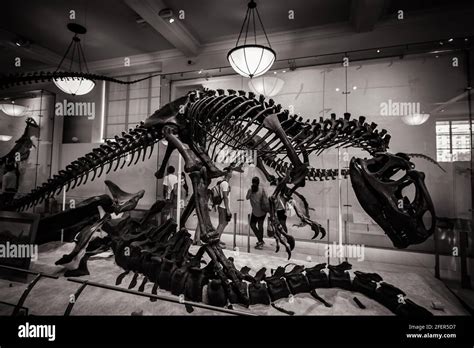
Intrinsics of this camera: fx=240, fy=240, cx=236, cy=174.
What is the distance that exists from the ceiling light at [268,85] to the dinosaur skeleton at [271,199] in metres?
2.29

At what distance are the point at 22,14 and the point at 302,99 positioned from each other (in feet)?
20.6

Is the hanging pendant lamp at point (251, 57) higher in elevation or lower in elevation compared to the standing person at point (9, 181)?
higher

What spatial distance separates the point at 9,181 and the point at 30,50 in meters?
3.73

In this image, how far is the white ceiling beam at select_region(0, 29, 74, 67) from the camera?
17.1 feet

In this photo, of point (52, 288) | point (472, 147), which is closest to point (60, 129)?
point (52, 288)

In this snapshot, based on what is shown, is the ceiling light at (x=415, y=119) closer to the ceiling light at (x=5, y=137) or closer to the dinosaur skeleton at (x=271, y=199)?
the dinosaur skeleton at (x=271, y=199)

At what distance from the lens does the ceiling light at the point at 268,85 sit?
535cm

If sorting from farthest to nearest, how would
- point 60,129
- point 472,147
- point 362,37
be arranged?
point 60,129 < point 362,37 < point 472,147

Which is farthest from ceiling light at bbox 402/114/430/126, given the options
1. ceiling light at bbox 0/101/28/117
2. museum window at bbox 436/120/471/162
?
ceiling light at bbox 0/101/28/117

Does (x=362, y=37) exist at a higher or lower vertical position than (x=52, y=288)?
higher

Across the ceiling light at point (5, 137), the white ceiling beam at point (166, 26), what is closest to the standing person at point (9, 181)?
the ceiling light at point (5, 137)
